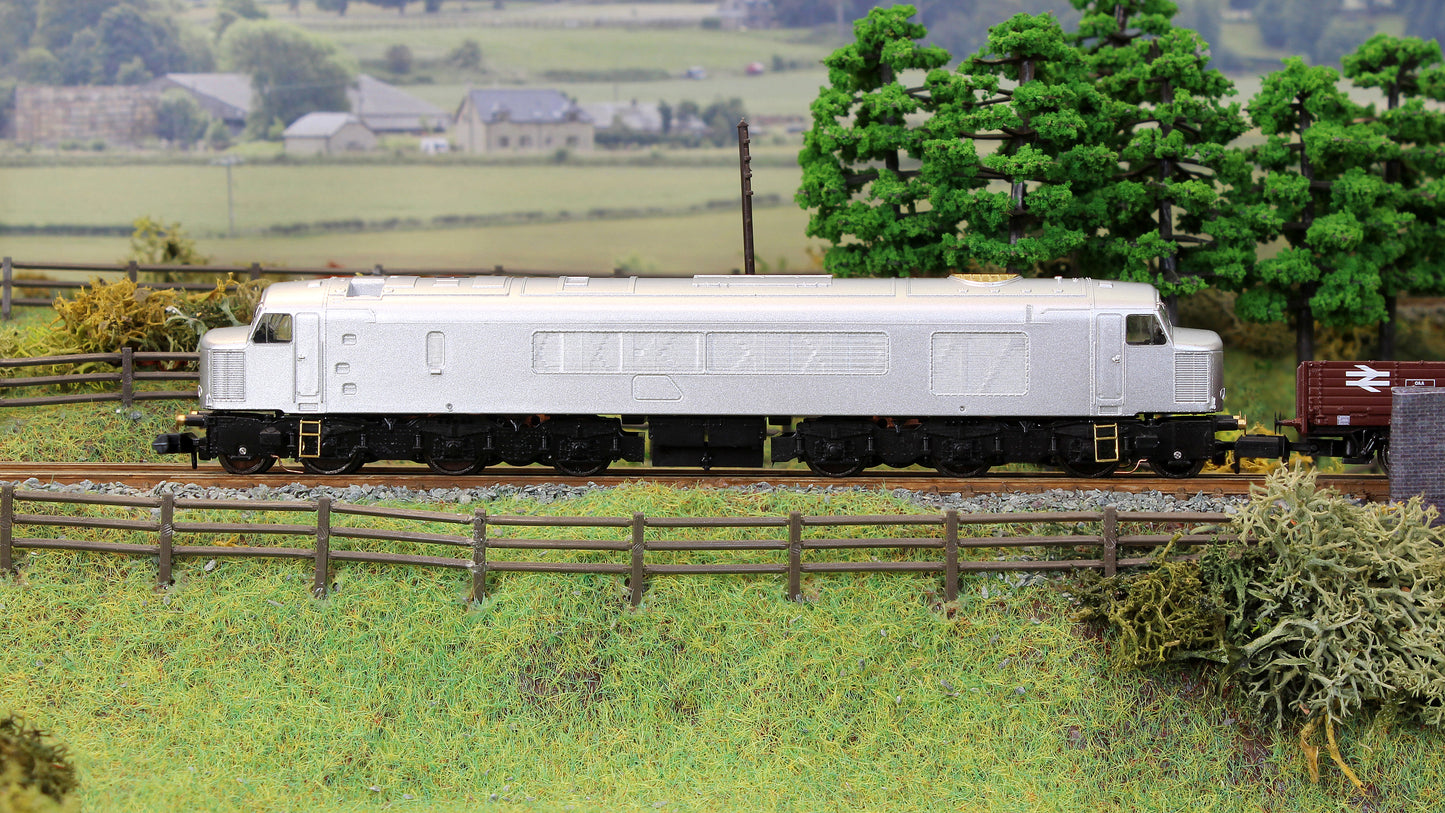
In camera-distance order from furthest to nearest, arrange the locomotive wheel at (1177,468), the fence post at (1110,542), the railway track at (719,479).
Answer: the locomotive wheel at (1177,468) < the railway track at (719,479) < the fence post at (1110,542)

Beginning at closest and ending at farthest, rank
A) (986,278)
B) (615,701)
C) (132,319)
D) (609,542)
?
(615,701), (609,542), (986,278), (132,319)

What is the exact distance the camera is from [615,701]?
13.7 metres

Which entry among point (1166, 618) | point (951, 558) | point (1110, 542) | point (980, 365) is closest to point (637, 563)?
point (951, 558)

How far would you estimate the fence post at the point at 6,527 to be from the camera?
48.5ft

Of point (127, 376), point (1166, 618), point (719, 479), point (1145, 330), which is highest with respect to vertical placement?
point (1145, 330)

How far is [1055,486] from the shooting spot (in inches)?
703

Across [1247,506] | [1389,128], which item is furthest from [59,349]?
[1389,128]

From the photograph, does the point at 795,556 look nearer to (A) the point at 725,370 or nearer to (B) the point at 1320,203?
(A) the point at 725,370

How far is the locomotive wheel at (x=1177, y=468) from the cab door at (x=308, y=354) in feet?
42.6

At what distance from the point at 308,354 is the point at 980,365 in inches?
401

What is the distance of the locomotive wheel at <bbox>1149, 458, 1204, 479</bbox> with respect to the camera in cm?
1852

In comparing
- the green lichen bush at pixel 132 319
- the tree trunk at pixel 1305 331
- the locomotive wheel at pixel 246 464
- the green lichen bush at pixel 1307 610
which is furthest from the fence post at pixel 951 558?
the tree trunk at pixel 1305 331

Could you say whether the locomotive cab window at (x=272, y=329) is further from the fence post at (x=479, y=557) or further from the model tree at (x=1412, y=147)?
the model tree at (x=1412, y=147)

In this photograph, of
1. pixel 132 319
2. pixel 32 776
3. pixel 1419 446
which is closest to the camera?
pixel 32 776
